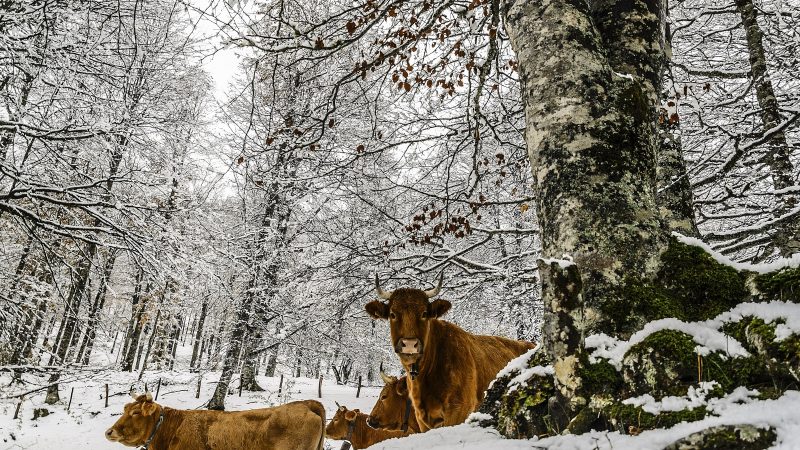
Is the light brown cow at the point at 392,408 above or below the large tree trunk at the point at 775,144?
below

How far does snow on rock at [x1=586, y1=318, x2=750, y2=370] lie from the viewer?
1527mm

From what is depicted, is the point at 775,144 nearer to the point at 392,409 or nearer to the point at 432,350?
the point at 432,350

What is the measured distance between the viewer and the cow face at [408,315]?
4.71 metres

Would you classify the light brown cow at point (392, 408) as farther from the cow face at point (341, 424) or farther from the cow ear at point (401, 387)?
the cow face at point (341, 424)

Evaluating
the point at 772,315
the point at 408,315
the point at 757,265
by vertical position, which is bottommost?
the point at 772,315

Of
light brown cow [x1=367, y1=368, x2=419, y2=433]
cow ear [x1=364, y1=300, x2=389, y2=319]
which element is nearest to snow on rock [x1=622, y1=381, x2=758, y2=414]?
cow ear [x1=364, y1=300, x2=389, y2=319]

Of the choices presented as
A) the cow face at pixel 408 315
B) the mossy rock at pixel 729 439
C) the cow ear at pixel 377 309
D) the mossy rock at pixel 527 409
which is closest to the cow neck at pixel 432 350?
the cow face at pixel 408 315

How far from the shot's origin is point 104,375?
6.31 metres

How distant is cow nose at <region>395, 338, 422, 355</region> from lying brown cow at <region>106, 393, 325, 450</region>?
12.5ft

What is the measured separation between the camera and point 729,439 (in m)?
1.20

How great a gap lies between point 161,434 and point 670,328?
792cm

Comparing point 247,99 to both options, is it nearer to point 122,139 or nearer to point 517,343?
point 122,139

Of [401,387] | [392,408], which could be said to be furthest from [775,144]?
[392,408]

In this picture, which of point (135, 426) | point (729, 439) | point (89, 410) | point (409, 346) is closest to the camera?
point (729, 439)
